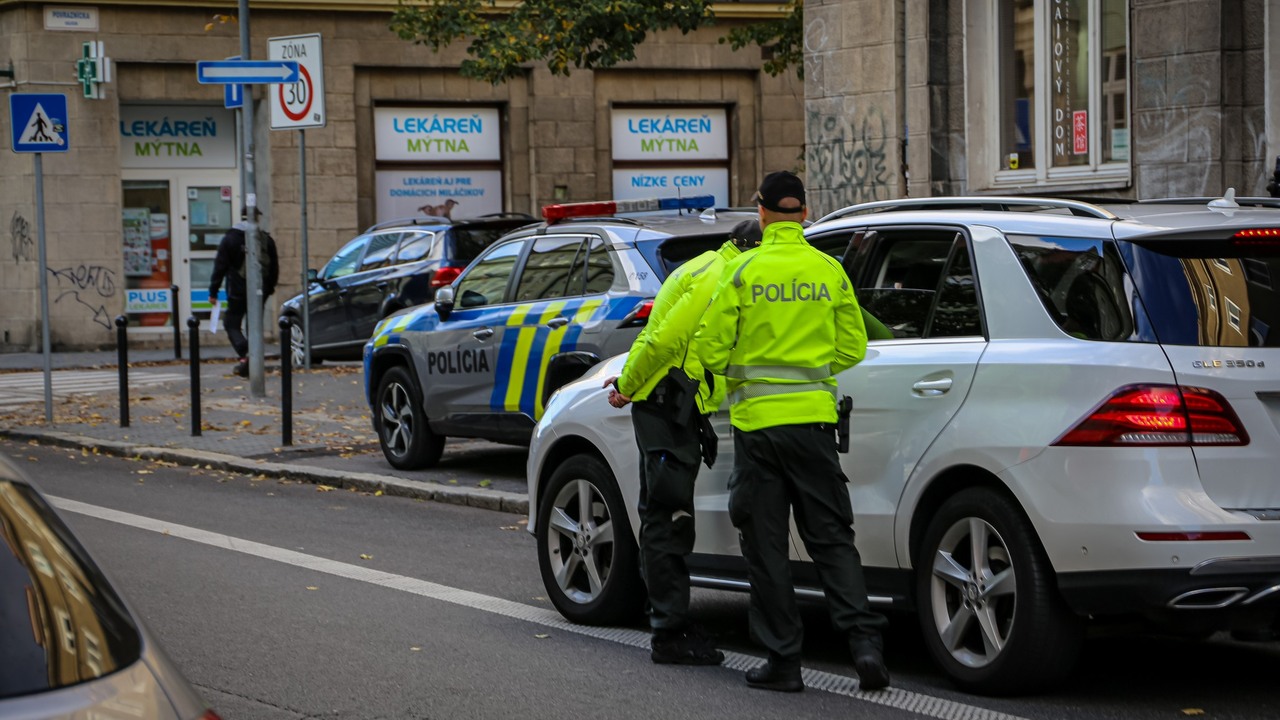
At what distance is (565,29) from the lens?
62.4 feet

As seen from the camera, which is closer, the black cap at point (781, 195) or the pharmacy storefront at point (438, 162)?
the black cap at point (781, 195)

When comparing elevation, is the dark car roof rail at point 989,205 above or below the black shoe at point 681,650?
above

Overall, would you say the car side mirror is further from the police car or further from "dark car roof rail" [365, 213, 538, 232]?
"dark car roof rail" [365, 213, 538, 232]

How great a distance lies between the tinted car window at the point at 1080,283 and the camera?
5.50m

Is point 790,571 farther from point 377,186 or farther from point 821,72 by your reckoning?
point 377,186

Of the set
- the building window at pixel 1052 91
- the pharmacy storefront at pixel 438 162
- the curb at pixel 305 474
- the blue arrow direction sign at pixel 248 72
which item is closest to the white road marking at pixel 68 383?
A: the curb at pixel 305 474

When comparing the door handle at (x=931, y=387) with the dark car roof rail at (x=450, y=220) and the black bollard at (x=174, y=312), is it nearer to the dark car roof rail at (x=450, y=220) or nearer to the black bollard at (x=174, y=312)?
the dark car roof rail at (x=450, y=220)

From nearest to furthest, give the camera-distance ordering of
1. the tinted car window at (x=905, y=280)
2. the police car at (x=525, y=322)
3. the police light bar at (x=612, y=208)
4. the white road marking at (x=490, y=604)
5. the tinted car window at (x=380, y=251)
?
1. the white road marking at (x=490, y=604)
2. the tinted car window at (x=905, y=280)
3. the police car at (x=525, y=322)
4. the police light bar at (x=612, y=208)
5. the tinted car window at (x=380, y=251)

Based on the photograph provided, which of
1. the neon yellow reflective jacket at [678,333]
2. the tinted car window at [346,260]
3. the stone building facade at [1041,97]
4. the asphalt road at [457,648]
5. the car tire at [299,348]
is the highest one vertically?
the stone building facade at [1041,97]

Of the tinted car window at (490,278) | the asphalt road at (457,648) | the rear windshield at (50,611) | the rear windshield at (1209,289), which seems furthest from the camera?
the tinted car window at (490,278)

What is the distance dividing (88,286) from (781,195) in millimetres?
22330

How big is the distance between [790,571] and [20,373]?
18804 mm

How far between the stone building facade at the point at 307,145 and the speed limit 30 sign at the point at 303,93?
29.0 ft

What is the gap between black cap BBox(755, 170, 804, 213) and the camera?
6094 millimetres
